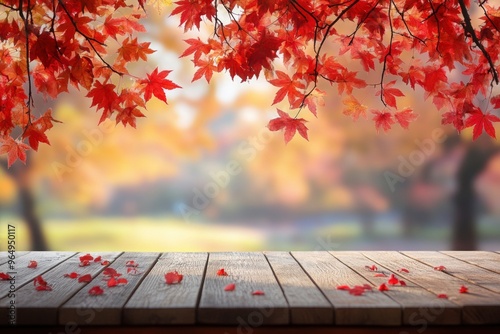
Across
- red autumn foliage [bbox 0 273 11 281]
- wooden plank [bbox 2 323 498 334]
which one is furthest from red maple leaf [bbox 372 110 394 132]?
red autumn foliage [bbox 0 273 11 281]

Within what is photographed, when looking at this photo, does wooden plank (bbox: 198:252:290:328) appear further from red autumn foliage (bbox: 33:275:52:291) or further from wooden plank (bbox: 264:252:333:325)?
red autumn foliage (bbox: 33:275:52:291)

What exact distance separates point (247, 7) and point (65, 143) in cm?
270

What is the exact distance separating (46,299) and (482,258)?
190 cm

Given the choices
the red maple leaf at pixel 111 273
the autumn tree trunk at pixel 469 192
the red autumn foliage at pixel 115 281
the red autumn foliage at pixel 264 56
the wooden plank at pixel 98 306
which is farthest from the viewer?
the autumn tree trunk at pixel 469 192

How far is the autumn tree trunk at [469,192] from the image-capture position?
439 centimetres

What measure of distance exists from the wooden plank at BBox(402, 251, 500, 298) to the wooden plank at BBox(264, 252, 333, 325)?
Answer: 59 cm

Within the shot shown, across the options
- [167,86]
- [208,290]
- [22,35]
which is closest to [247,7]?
[167,86]

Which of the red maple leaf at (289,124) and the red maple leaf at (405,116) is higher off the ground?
the red maple leaf at (405,116)

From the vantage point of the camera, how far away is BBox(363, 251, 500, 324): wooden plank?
64.9 inches

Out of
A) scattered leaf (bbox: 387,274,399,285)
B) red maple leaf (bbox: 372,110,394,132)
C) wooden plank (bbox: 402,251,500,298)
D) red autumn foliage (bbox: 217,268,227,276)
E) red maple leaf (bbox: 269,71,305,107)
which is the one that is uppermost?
red maple leaf (bbox: 269,71,305,107)

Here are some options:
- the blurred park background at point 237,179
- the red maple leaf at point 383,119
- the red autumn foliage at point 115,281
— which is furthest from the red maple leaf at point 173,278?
the blurred park background at point 237,179

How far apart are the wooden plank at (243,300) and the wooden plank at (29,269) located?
0.64 meters

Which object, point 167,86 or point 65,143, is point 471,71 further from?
point 65,143

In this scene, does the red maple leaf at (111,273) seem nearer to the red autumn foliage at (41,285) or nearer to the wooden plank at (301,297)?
the red autumn foliage at (41,285)
